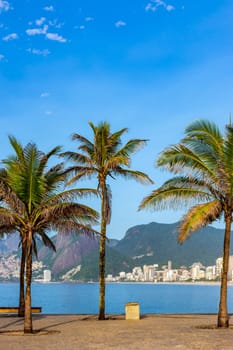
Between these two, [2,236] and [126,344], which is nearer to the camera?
[126,344]

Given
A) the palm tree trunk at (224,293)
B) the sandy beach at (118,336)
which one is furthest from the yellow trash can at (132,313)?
the palm tree trunk at (224,293)

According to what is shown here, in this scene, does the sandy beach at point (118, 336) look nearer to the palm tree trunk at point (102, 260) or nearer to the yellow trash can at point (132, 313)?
the yellow trash can at point (132, 313)

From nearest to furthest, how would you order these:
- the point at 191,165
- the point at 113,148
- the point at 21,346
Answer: the point at 21,346 < the point at 191,165 < the point at 113,148

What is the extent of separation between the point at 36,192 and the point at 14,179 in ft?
3.56

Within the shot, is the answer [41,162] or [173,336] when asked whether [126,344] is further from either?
[41,162]

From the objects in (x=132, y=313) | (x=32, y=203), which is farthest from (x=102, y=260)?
(x=32, y=203)

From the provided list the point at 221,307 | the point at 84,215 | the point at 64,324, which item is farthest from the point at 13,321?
the point at 221,307

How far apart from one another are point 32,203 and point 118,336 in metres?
6.44

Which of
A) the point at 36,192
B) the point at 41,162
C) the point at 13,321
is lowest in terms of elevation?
the point at 13,321

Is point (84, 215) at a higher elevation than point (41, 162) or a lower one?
lower

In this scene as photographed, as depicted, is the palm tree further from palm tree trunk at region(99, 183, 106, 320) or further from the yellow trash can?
the yellow trash can

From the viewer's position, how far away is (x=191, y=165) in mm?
23297

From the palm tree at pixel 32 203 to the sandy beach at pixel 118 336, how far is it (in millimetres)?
1871

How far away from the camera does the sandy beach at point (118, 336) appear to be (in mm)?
16703
